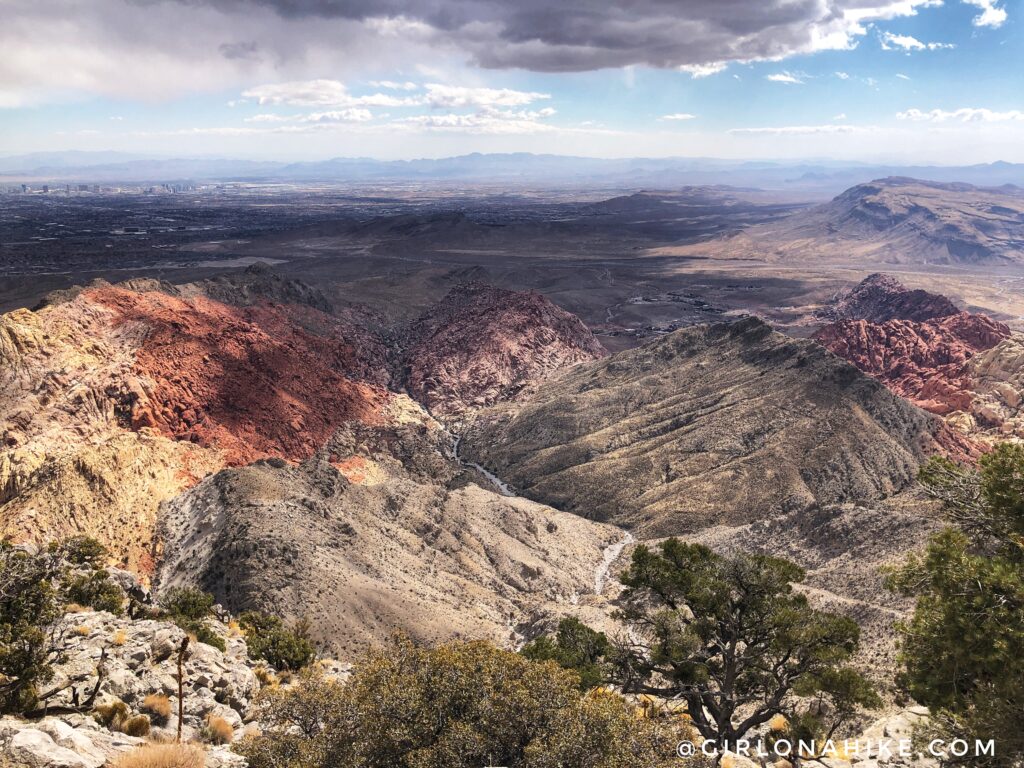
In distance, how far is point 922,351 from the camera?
317 feet

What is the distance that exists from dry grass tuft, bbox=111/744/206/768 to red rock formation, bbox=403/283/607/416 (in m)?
75.5

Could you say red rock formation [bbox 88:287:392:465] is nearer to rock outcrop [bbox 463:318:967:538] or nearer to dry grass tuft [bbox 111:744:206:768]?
rock outcrop [bbox 463:318:967:538]

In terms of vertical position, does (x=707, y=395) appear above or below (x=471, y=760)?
below

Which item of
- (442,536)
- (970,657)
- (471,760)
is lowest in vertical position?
(442,536)

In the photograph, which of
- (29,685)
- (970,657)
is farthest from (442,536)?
(970,657)

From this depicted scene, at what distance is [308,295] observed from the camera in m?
119

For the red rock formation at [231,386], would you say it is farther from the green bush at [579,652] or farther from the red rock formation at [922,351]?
the red rock formation at [922,351]

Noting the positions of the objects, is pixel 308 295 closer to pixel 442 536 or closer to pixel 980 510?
pixel 442 536

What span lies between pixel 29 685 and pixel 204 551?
27.2 m

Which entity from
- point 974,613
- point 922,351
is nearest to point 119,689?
point 974,613

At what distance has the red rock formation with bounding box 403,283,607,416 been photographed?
93188mm

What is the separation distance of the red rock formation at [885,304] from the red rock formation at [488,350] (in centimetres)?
6784

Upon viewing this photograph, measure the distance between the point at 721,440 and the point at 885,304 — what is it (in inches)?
4164

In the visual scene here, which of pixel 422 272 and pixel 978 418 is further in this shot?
pixel 422 272
